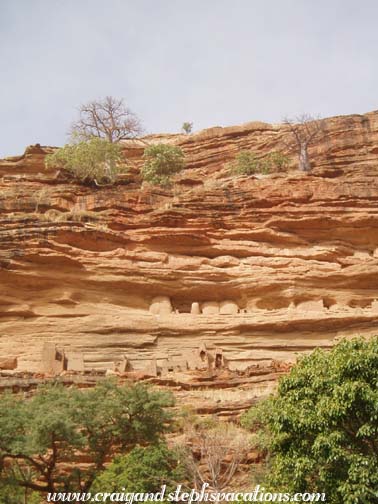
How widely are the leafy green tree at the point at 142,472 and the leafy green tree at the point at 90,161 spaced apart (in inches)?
919

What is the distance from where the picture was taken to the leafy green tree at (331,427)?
53.3 ft

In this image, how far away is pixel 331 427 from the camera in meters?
17.0

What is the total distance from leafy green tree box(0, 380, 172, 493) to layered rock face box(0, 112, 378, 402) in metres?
7.22

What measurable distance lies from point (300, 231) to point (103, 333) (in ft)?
33.6

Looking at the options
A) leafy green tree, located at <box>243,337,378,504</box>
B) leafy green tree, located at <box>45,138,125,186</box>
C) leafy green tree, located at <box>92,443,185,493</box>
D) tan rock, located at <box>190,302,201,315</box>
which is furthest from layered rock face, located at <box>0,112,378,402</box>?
leafy green tree, located at <box>243,337,378,504</box>

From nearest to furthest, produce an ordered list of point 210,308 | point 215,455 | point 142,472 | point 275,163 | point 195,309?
1. point 142,472
2. point 215,455
3. point 195,309
4. point 210,308
5. point 275,163

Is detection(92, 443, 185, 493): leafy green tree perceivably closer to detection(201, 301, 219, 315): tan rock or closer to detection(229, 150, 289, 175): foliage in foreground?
detection(201, 301, 219, 315): tan rock

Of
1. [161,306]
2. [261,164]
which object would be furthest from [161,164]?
[161,306]

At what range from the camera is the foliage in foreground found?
43.9m

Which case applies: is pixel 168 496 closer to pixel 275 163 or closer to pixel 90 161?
pixel 90 161

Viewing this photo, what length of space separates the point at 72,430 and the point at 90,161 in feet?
79.4

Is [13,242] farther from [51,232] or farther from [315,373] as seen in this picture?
[315,373]

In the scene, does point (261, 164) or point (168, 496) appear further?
point (261, 164)

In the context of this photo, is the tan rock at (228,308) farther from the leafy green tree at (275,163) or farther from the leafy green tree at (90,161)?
the leafy green tree at (275,163)
